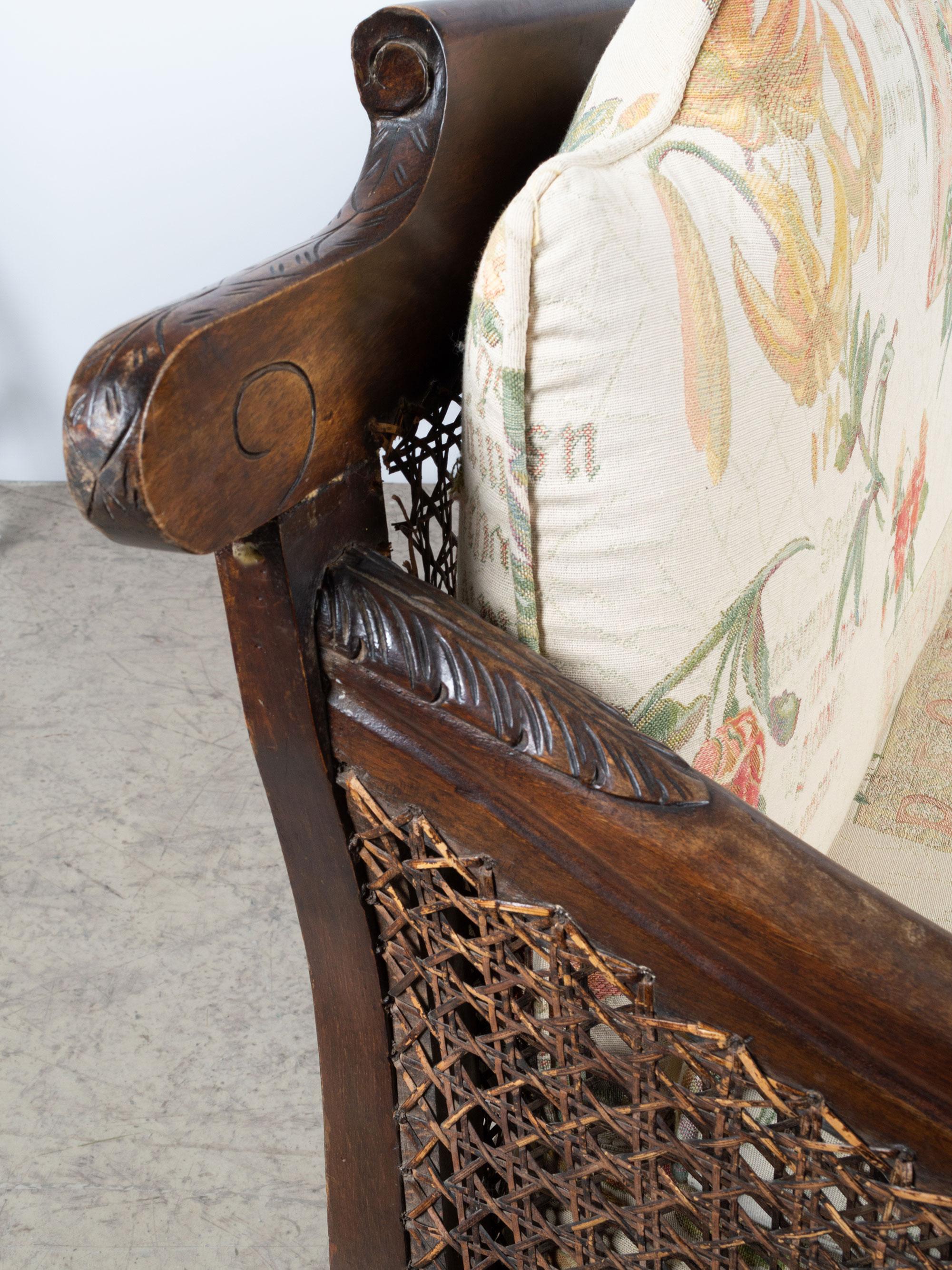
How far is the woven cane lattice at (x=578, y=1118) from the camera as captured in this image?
0.45 metres

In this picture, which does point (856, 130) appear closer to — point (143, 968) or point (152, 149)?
point (143, 968)

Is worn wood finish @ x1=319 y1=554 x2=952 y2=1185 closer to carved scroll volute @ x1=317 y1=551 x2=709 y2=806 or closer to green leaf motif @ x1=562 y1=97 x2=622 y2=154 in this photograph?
carved scroll volute @ x1=317 y1=551 x2=709 y2=806

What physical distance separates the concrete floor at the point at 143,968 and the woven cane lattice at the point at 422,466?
0.85 metres

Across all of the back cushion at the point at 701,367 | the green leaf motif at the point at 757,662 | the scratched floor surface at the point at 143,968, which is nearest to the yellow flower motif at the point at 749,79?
the back cushion at the point at 701,367

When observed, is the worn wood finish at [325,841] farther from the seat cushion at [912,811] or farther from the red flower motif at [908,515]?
the red flower motif at [908,515]

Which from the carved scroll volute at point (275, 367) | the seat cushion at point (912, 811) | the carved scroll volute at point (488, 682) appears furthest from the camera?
the seat cushion at point (912, 811)

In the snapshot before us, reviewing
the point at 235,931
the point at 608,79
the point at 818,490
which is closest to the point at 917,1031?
the point at 818,490

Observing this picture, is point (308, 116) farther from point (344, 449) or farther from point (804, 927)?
point (804, 927)

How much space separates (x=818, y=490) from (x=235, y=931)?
114 cm

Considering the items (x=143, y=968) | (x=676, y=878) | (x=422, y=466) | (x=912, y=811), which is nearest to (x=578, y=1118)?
(x=676, y=878)

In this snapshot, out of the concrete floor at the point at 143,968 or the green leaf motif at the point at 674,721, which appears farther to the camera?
the concrete floor at the point at 143,968

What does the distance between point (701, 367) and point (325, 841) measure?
0.28 meters

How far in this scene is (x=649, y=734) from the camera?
502 mm

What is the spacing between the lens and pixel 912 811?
0.85m
